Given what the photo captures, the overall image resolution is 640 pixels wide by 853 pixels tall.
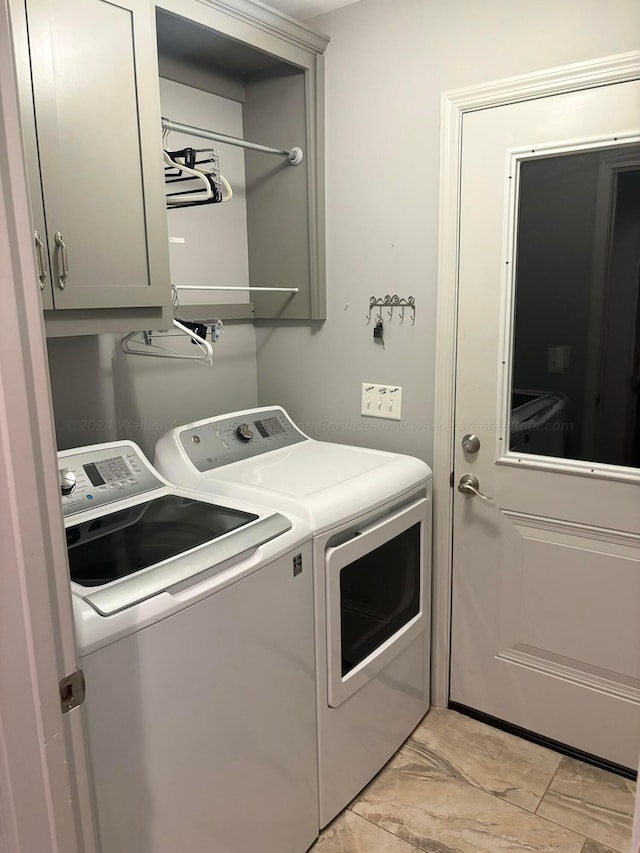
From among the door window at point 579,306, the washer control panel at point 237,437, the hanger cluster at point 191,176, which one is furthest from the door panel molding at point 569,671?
the hanger cluster at point 191,176

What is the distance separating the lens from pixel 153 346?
7.15 feet

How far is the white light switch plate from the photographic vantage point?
7.66 ft

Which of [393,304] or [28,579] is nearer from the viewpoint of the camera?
[28,579]

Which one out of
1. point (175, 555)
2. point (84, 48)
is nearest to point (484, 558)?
point (175, 555)

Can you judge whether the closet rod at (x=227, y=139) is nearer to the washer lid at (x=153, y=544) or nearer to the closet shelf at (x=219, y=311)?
the closet shelf at (x=219, y=311)

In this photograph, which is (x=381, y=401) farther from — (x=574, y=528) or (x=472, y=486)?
(x=574, y=528)

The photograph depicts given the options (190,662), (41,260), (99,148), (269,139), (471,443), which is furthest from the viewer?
Answer: (269,139)

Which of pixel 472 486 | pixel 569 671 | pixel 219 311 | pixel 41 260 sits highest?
pixel 41 260

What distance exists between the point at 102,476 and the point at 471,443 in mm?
1202

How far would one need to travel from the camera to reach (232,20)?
198 cm

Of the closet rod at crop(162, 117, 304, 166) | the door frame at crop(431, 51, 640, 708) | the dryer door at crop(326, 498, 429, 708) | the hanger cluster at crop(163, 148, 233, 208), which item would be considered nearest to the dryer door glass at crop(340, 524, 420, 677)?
the dryer door at crop(326, 498, 429, 708)

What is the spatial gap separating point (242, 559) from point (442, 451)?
1.00 metres

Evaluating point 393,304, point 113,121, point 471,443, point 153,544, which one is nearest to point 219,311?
point 393,304

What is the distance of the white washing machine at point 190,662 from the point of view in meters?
1.21
